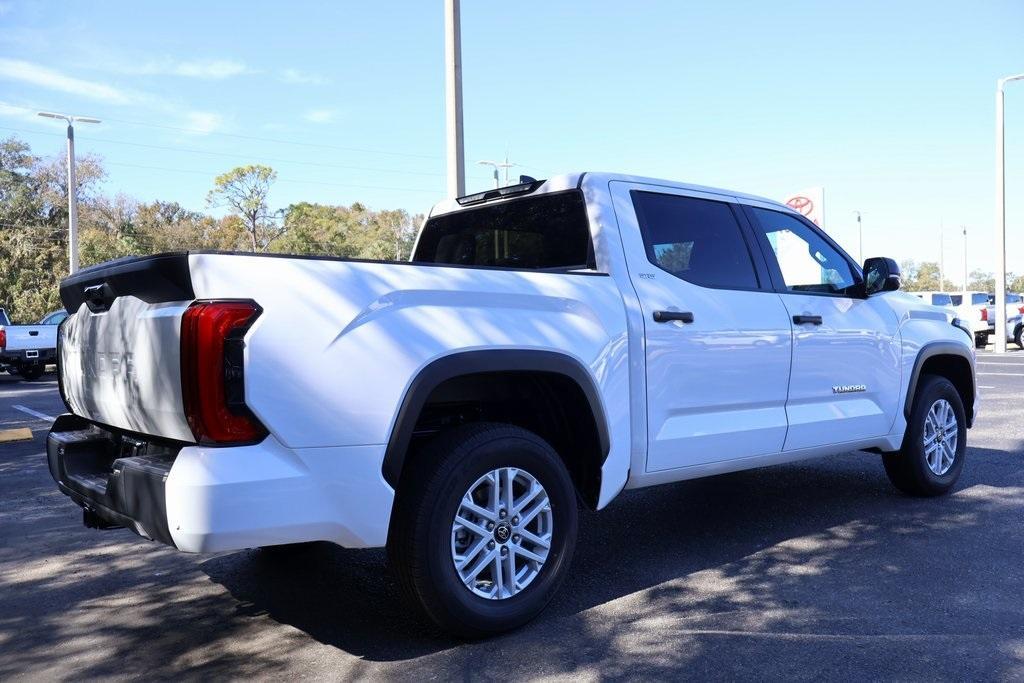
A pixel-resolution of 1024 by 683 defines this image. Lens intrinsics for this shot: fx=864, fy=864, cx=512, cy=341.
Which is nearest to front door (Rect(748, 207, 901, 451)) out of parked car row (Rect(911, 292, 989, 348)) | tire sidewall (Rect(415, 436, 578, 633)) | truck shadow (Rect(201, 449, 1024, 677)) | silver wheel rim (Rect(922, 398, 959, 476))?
silver wheel rim (Rect(922, 398, 959, 476))

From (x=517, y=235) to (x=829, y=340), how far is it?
6.21 ft

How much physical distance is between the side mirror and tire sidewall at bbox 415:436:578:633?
2.72 metres

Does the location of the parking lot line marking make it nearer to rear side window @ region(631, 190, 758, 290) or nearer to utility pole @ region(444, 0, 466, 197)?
utility pole @ region(444, 0, 466, 197)

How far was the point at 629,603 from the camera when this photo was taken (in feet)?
12.4

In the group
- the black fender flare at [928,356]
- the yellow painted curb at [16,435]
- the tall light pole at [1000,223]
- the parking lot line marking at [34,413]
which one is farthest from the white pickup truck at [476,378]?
the tall light pole at [1000,223]

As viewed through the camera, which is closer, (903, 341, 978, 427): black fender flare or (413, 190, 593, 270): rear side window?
(413, 190, 593, 270): rear side window

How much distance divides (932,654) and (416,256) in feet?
11.1

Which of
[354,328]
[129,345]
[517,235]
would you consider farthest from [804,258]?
[129,345]

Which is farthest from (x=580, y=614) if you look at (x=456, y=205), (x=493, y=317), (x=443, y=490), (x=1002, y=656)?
(x=456, y=205)

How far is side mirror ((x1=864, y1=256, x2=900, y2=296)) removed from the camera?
526cm

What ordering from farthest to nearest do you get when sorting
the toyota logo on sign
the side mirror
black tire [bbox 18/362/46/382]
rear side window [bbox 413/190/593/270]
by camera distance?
black tire [bbox 18/362/46/382], the toyota logo on sign, the side mirror, rear side window [bbox 413/190/593/270]

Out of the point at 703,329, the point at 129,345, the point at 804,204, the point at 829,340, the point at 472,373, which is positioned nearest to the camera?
the point at 129,345

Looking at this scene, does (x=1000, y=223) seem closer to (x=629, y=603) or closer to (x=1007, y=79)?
(x=1007, y=79)

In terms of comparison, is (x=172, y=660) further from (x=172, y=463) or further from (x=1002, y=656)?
(x=1002, y=656)
